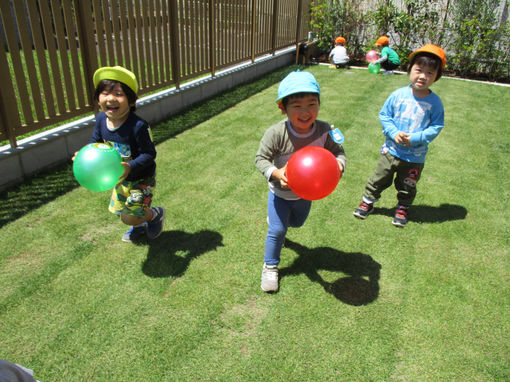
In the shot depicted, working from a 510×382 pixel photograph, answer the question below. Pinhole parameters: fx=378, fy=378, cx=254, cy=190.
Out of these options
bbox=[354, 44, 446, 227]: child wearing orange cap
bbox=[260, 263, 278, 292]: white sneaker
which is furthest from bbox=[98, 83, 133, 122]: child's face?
bbox=[354, 44, 446, 227]: child wearing orange cap

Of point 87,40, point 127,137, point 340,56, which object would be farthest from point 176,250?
point 340,56

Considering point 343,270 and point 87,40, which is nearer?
point 343,270

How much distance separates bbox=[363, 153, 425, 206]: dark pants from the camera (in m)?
3.74

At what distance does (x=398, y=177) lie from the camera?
12.6 feet

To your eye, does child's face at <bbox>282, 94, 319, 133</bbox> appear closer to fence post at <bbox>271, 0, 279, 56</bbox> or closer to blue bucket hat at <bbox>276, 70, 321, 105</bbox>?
blue bucket hat at <bbox>276, 70, 321, 105</bbox>

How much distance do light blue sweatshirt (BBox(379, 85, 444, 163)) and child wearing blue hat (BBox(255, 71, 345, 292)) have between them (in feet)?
3.76

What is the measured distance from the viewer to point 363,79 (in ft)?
34.8

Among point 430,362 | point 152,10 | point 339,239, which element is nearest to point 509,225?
point 339,239

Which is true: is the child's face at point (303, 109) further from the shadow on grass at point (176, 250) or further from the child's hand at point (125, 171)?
the shadow on grass at point (176, 250)

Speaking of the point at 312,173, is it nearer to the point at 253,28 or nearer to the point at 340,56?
the point at 253,28

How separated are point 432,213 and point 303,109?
2.54 meters

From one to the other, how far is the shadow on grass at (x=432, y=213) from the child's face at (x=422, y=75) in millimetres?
1404

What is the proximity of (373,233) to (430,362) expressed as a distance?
1.52 m

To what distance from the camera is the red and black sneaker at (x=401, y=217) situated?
155 inches
